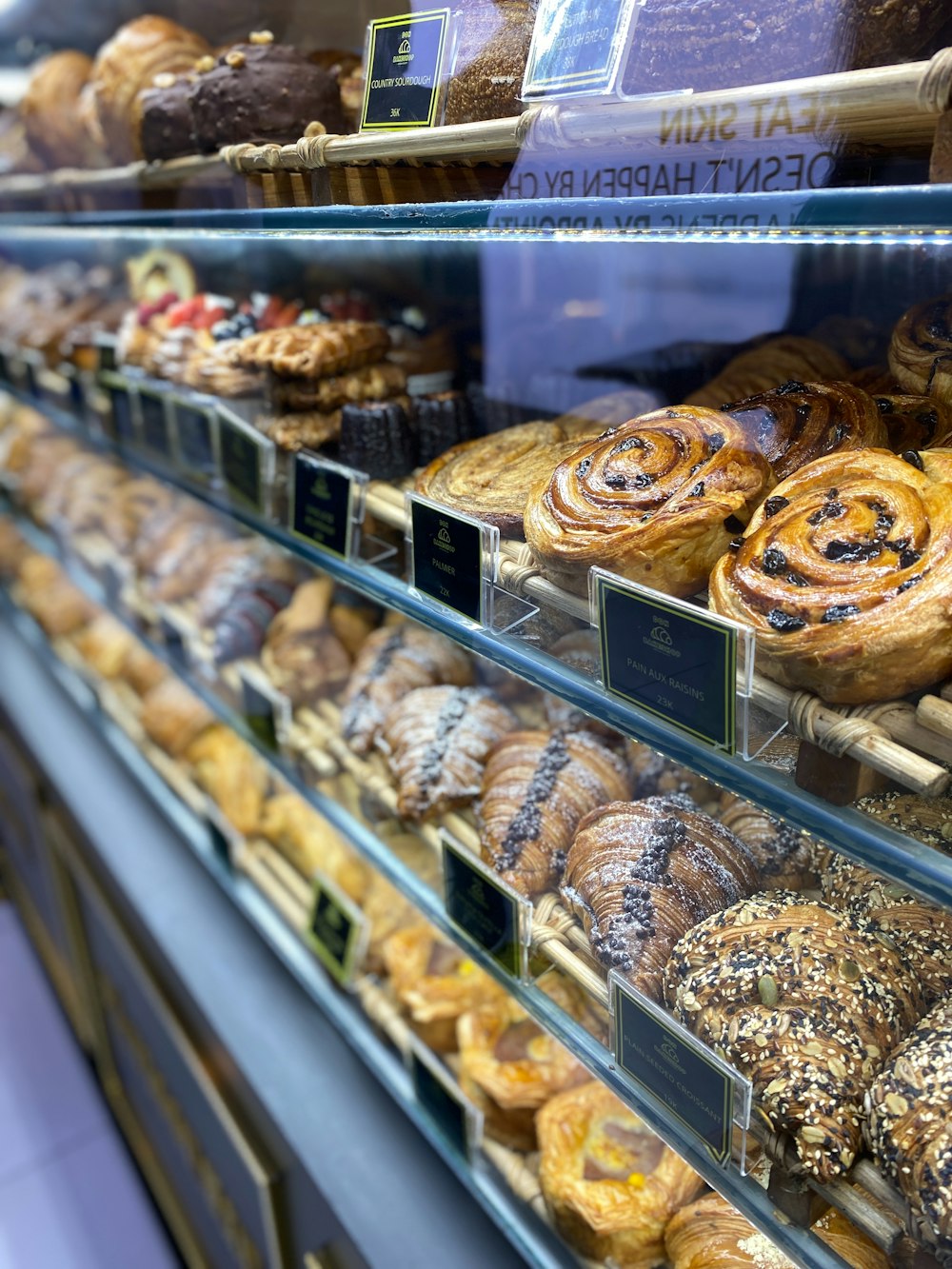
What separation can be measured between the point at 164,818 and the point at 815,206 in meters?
2.09

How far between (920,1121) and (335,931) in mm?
1141

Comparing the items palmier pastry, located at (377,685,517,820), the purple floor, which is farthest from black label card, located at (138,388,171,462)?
the purple floor

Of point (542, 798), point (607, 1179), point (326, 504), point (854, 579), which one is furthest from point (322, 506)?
point (607, 1179)

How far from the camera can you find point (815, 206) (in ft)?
2.39

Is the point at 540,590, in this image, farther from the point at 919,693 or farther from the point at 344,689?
the point at 344,689

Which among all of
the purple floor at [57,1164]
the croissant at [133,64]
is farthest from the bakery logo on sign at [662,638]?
the purple floor at [57,1164]

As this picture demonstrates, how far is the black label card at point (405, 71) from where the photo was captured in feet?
3.55

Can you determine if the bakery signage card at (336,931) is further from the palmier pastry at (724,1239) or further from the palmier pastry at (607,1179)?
the palmier pastry at (724,1239)

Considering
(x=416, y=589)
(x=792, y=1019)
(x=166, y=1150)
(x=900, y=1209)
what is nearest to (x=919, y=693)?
(x=792, y=1019)

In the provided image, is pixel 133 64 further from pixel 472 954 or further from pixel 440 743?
pixel 472 954

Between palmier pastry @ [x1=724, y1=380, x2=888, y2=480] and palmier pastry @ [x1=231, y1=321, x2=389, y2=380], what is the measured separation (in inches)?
32.4

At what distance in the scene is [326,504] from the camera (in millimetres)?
1453

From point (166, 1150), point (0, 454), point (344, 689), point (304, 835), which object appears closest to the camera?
point (344, 689)

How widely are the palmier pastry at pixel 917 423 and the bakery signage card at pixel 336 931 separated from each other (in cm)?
115
